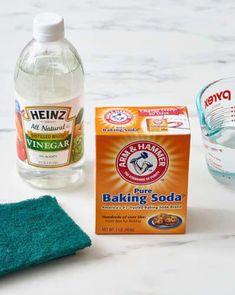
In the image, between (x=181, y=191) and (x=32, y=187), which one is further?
(x=32, y=187)

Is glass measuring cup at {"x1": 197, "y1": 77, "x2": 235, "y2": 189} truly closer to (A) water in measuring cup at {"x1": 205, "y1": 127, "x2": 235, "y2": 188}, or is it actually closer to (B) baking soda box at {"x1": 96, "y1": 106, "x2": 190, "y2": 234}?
(A) water in measuring cup at {"x1": 205, "y1": 127, "x2": 235, "y2": 188}

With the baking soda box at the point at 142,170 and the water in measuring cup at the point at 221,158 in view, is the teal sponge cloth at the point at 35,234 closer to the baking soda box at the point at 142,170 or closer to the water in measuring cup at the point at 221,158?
the baking soda box at the point at 142,170

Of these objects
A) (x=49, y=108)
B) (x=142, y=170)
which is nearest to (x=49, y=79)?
(x=49, y=108)

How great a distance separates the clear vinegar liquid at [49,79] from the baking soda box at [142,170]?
134 mm

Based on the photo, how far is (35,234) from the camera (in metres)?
1.58

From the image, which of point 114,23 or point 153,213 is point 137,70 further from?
point 153,213

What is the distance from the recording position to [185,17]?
7.30ft

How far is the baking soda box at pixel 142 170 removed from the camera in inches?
60.4

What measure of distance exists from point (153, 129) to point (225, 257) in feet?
0.75

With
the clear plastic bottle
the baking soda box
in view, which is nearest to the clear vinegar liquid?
the clear plastic bottle

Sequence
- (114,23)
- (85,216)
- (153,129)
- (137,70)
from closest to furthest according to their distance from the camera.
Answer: (153,129)
(85,216)
(137,70)
(114,23)

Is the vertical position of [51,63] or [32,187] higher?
[51,63]

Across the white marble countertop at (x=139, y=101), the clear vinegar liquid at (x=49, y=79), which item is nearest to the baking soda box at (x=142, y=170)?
the white marble countertop at (x=139, y=101)

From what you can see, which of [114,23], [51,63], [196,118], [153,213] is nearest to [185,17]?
[114,23]
